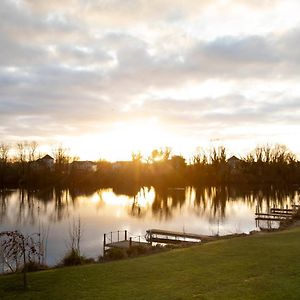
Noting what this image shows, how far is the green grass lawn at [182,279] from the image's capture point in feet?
32.6

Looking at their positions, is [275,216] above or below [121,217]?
below

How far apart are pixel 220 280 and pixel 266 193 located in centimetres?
6866

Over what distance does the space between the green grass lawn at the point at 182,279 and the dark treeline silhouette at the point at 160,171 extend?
245 feet

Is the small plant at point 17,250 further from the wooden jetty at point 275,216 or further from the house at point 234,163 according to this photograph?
the house at point 234,163

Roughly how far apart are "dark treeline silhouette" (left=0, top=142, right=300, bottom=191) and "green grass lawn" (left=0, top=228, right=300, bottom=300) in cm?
7467

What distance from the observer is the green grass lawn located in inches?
391

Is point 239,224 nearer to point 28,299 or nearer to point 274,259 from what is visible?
point 274,259

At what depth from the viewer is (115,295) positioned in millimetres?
10023

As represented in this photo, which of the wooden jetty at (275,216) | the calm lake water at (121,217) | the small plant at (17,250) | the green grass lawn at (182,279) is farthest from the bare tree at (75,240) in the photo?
the wooden jetty at (275,216)

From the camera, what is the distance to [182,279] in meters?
11.4

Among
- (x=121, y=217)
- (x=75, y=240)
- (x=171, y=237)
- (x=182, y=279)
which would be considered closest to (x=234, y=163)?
(x=121, y=217)

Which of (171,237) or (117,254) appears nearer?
(117,254)

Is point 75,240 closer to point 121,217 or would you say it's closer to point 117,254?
point 117,254

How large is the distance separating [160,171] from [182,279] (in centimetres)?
8770
